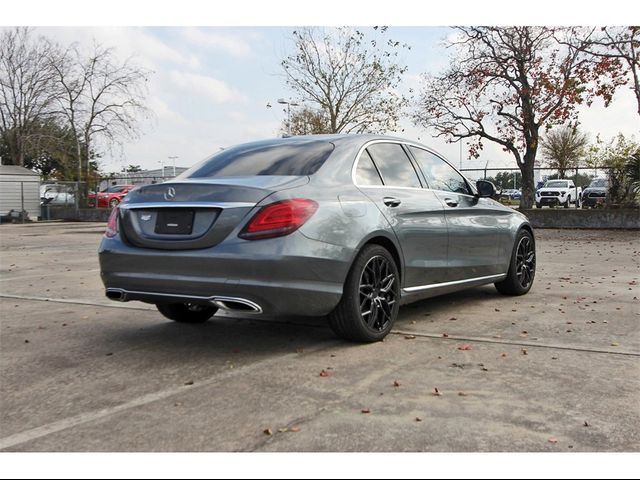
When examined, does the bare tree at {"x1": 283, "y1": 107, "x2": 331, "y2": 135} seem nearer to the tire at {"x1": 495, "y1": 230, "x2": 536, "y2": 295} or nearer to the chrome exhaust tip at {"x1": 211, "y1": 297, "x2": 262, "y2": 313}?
the tire at {"x1": 495, "y1": 230, "x2": 536, "y2": 295}

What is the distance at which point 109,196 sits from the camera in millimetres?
32250

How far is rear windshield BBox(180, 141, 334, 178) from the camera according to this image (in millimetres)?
4668

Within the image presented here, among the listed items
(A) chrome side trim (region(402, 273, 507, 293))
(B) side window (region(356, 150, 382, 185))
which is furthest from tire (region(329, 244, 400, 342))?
(B) side window (region(356, 150, 382, 185))

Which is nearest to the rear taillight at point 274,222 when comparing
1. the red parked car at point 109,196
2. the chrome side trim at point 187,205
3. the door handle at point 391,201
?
the chrome side trim at point 187,205

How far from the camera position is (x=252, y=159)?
499 cm

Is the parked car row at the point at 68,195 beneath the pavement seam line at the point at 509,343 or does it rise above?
above

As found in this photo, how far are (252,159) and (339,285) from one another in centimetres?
130

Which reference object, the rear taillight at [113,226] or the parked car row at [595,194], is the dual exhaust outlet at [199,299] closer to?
the rear taillight at [113,226]

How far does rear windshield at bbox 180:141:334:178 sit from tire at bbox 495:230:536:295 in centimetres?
291

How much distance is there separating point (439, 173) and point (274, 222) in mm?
2372

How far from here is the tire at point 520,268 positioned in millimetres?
6816

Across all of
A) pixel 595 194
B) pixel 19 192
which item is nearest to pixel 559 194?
pixel 595 194

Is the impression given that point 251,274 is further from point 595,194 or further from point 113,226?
point 595,194

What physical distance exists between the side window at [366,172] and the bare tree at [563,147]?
180ft
